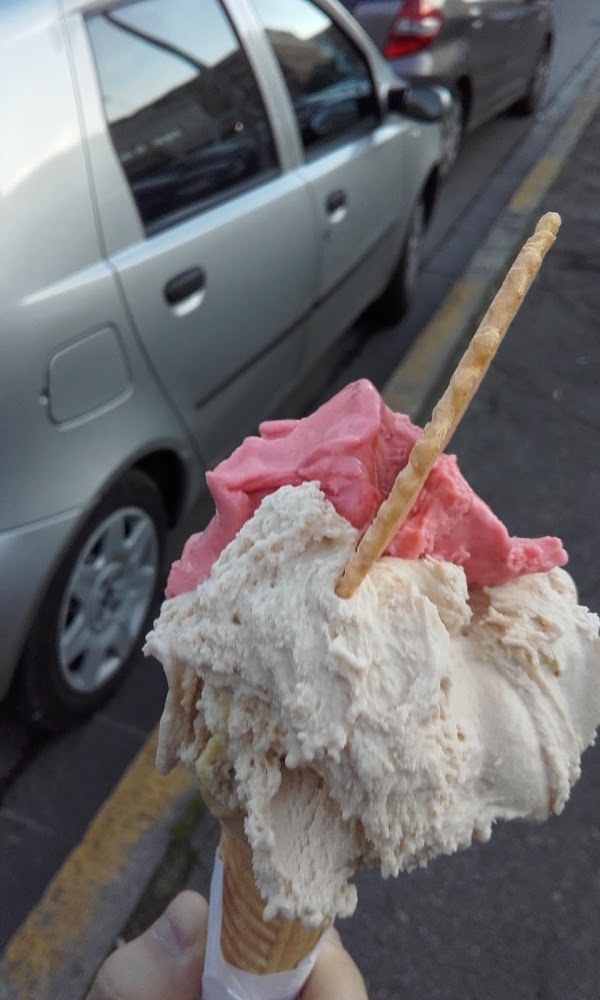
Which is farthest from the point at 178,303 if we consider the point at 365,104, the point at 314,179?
the point at 365,104

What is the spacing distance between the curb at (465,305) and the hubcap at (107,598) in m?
1.81

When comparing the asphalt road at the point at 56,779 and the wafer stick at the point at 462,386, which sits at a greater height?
the wafer stick at the point at 462,386

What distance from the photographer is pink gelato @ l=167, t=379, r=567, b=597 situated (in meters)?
1.12

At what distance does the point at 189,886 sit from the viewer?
8.10 feet

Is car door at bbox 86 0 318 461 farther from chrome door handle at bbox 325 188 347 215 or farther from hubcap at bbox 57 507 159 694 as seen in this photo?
hubcap at bbox 57 507 159 694

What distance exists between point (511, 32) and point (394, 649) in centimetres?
779

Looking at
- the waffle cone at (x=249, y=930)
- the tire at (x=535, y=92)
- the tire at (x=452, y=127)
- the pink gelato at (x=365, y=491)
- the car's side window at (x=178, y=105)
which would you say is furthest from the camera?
the tire at (x=535, y=92)

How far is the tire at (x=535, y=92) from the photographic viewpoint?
338 inches

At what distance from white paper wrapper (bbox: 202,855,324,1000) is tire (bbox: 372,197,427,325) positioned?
4.04 metres

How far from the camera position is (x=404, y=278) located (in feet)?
16.4

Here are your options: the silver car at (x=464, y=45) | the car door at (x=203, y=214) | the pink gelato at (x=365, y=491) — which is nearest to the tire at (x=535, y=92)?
the silver car at (x=464, y=45)

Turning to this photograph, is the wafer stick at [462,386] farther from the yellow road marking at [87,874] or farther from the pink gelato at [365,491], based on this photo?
the yellow road marking at [87,874]

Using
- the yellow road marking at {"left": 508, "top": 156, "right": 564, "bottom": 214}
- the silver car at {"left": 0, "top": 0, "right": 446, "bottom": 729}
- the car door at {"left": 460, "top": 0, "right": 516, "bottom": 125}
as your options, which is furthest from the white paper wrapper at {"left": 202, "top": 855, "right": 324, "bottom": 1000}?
the car door at {"left": 460, "top": 0, "right": 516, "bottom": 125}

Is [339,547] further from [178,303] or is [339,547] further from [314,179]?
[314,179]
